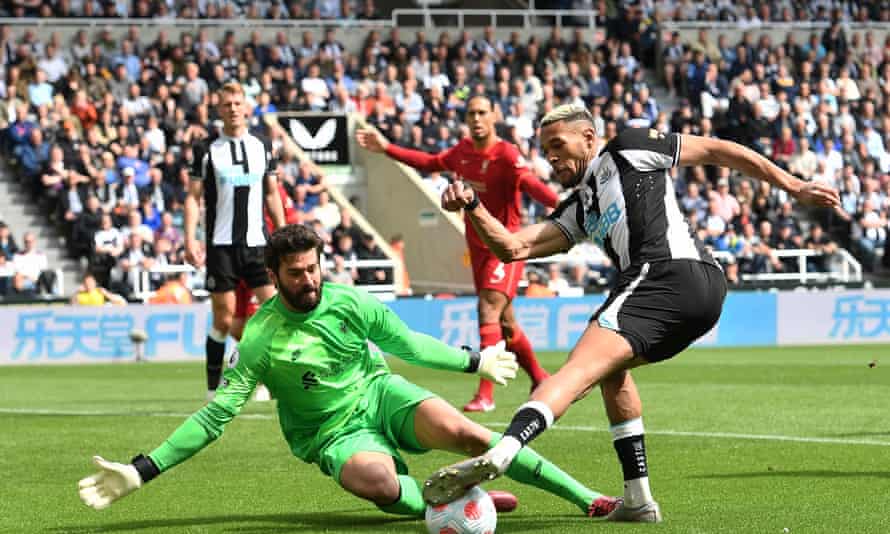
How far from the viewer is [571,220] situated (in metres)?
7.66

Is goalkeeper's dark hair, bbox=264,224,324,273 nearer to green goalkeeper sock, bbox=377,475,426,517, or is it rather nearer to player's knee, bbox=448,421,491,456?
player's knee, bbox=448,421,491,456

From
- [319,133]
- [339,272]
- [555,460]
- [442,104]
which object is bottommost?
[339,272]

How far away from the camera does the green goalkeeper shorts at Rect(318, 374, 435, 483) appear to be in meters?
7.28

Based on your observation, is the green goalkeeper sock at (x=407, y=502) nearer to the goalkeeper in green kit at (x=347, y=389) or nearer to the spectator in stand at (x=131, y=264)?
the goalkeeper in green kit at (x=347, y=389)

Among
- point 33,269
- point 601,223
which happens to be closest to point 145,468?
point 601,223

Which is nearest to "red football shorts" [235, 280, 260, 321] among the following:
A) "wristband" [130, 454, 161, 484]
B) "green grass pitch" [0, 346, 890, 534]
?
"green grass pitch" [0, 346, 890, 534]

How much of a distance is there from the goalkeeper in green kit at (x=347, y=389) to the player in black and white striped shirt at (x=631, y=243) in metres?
0.40

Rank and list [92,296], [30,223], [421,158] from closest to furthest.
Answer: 1. [421,158]
2. [92,296]
3. [30,223]

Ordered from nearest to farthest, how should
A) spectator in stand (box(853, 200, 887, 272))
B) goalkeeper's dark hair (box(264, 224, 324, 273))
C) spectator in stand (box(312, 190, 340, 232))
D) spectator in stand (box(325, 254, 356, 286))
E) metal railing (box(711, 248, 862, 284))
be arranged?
goalkeeper's dark hair (box(264, 224, 324, 273))
spectator in stand (box(325, 254, 356, 286))
spectator in stand (box(312, 190, 340, 232))
metal railing (box(711, 248, 862, 284))
spectator in stand (box(853, 200, 887, 272))

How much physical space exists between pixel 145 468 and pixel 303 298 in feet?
3.28

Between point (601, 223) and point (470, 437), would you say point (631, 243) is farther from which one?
point (470, 437)

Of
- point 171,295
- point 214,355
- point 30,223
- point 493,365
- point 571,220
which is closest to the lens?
point 493,365

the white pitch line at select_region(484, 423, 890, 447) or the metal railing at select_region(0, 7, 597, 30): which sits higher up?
the metal railing at select_region(0, 7, 597, 30)

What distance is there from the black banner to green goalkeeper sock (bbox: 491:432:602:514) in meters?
22.9
